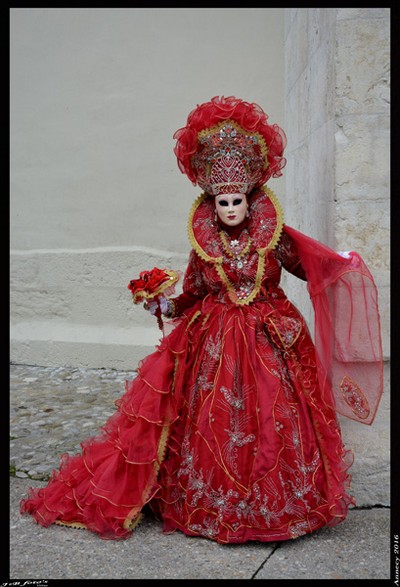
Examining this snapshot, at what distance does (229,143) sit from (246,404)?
3.25ft

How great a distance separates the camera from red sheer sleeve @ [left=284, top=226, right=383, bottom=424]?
8.62 ft

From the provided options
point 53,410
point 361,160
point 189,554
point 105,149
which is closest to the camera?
point 189,554

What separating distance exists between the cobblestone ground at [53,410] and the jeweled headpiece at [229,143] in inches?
64.7

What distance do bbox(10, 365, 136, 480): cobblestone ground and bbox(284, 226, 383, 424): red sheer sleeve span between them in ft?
4.89

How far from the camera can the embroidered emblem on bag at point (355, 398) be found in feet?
8.59

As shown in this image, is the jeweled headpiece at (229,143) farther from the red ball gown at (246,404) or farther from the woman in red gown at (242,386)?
the red ball gown at (246,404)

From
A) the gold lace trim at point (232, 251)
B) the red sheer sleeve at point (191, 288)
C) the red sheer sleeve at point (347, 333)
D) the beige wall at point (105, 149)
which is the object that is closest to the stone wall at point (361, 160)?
the red sheer sleeve at point (347, 333)

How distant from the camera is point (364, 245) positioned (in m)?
2.77

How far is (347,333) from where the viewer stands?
2.67m

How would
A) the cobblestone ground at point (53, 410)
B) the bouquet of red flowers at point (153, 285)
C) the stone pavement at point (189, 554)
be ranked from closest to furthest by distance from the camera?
the stone pavement at point (189, 554) < the bouquet of red flowers at point (153, 285) < the cobblestone ground at point (53, 410)

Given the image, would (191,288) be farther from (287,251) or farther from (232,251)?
(287,251)

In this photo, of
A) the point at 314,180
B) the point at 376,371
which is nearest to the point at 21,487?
the point at 376,371

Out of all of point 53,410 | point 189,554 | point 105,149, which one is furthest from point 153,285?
point 105,149

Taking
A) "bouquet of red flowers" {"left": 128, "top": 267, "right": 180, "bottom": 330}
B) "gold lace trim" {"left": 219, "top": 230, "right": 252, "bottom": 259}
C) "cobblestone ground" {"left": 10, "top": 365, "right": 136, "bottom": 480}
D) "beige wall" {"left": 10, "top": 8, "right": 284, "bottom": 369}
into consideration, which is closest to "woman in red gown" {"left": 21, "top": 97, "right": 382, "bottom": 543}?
"gold lace trim" {"left": 219, "top": 230, "right": 252, "bottom": 259}
